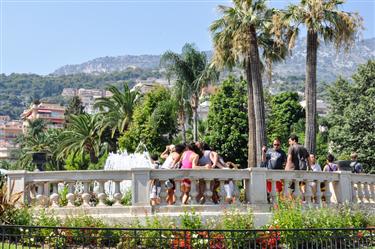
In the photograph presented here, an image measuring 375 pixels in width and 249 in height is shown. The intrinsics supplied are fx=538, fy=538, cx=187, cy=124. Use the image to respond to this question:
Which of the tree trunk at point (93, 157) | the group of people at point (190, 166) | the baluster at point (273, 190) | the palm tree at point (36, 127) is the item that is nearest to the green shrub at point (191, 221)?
the group of people at point (190, 166)

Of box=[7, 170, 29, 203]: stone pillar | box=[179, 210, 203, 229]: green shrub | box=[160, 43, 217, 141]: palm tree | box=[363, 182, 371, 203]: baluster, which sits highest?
box=[160, 43, 217, 141]: palm tree

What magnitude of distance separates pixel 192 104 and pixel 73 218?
3738 centimetres

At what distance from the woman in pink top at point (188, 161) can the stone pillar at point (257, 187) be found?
1272mm

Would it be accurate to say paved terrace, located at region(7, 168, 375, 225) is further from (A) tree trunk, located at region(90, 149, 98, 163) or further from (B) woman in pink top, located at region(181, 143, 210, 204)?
(A) tree trunk, located at region(90, 149, 98, 163)

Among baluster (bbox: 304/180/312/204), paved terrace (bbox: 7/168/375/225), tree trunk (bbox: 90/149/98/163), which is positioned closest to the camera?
paved terrace (bbox: 7/168/375/225)

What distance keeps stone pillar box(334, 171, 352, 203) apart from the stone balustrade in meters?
0.66

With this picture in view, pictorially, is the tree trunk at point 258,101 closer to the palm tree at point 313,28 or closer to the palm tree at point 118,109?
the palm tree at point 313,28

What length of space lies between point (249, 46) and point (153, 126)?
22.7m

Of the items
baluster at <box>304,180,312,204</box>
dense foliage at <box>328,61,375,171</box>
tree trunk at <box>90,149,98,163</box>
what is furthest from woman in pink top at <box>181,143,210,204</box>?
tree trunk at <box>90,149,98,163</box>

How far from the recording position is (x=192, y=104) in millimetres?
48406

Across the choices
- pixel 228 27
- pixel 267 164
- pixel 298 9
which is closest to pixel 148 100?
pixel 228 27

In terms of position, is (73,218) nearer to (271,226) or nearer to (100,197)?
(100,197)

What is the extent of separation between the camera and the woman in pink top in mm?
12188

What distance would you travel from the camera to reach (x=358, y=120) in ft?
128
